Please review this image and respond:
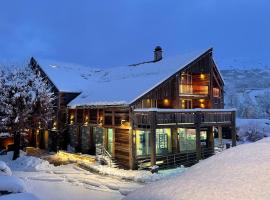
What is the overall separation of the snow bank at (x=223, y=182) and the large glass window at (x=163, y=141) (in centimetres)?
2576

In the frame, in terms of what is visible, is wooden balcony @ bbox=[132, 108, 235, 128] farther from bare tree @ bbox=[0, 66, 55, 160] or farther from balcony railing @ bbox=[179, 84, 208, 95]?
bare tree @ bbox=[0, 66, 55, 160]

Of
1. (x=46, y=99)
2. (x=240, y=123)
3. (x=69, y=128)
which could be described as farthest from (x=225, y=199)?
(x=240, y=123)

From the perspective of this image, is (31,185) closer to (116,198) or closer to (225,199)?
(116,198)

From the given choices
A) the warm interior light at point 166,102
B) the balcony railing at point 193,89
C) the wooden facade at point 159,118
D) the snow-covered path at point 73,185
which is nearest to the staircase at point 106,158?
the wooden facade at point 159,118

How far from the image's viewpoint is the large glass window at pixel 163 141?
109 feet

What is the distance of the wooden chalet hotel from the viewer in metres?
29.8

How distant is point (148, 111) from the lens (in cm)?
2869

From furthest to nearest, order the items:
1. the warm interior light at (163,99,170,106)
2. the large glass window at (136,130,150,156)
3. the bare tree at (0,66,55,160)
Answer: the warm interior light at (163,99,170,106)
the bare tree at (0,66,55,160)
the large glass window at (136,130,150,156)

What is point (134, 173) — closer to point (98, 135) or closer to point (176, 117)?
point (176, 117)

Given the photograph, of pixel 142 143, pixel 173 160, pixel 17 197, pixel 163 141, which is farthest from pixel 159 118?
pixel 17 197

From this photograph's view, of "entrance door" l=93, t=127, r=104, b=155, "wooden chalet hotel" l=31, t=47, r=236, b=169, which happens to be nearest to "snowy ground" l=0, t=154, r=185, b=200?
"wooden chalet hotel" l=31, t=47, r=236, b=169

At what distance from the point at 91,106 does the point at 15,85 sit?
22.9 ft

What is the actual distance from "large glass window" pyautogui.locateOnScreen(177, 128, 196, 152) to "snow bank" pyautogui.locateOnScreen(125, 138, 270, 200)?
27429mm

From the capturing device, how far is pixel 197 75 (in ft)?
120
